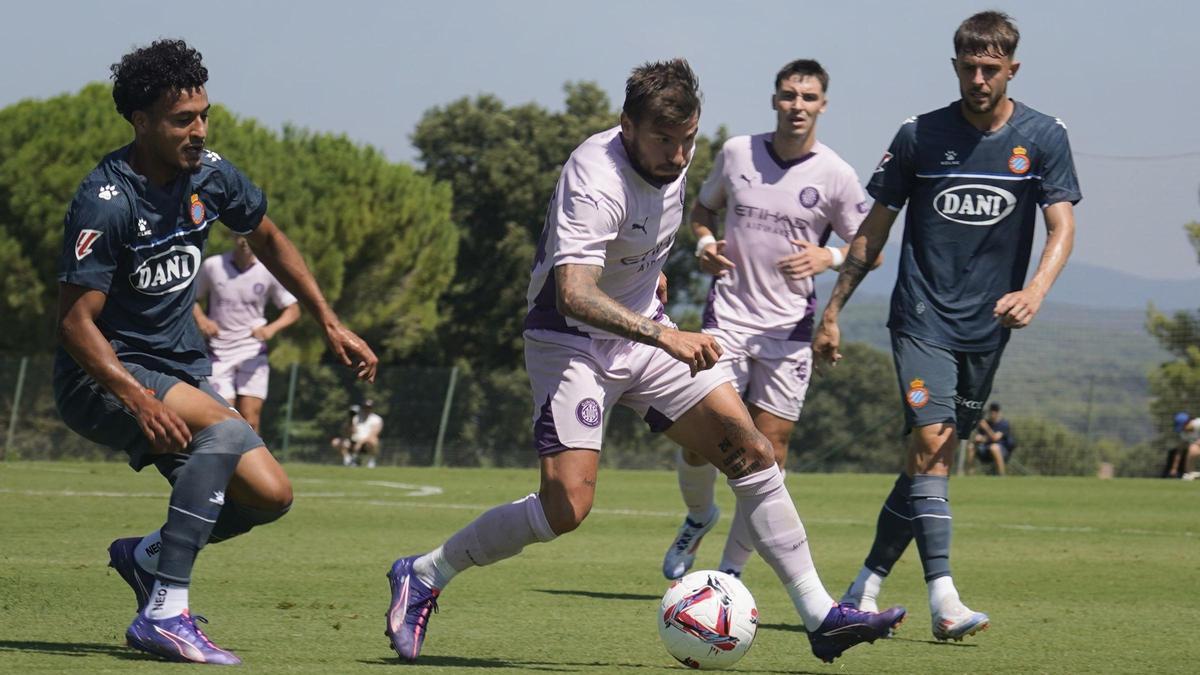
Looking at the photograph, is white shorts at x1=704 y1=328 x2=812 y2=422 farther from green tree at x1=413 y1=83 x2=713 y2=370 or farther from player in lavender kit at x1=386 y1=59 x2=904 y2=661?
green tree at x1=413 y1=83 x2=713 y2=370

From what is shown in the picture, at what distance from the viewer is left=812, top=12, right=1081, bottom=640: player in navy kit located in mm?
7441

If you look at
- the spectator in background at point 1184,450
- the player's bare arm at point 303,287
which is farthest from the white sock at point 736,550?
the spectator in background at point 1184,450

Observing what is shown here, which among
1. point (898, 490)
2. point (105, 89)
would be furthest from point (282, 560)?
point (105, 89)

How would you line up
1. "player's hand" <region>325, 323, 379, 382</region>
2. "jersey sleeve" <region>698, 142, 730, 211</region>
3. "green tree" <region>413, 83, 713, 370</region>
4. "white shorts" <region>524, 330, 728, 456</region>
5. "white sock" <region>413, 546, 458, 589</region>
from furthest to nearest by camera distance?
1. "green tree" <region>413, 83, 713, 370</region>
2. "jersey sleeve" <region>698, 142, 730, 211</region>
3. "player's hand" <region>325, 323, 379, 382</region>
4. "white sock" <region>413, 546, 458, 589</region>
5. "white shorts" <region>524, 330, 728, 456</region>

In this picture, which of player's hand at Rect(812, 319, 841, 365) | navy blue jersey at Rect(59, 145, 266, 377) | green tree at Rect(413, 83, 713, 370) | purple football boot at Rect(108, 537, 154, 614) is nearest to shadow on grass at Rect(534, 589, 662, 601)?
player's hand at Rect(812, 319, 841, 365)

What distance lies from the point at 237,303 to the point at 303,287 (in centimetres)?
1071

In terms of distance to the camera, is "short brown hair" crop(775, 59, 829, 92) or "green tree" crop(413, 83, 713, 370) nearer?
"short brown hair" crop(775, 59, 829, 92)

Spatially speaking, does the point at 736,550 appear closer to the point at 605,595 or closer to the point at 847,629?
the point at 605,595

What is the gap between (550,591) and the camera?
28.6 feet

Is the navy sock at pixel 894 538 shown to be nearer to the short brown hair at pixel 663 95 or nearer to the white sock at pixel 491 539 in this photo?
the white sock at pixel 491 539

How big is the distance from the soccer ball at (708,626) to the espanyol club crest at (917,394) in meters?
1.65

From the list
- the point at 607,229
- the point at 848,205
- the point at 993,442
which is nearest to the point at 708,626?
the point at 607,229

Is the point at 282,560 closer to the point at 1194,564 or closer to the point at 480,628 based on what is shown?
the point at 480,628

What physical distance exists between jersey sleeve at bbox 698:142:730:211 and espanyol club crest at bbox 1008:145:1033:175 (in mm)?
2417
